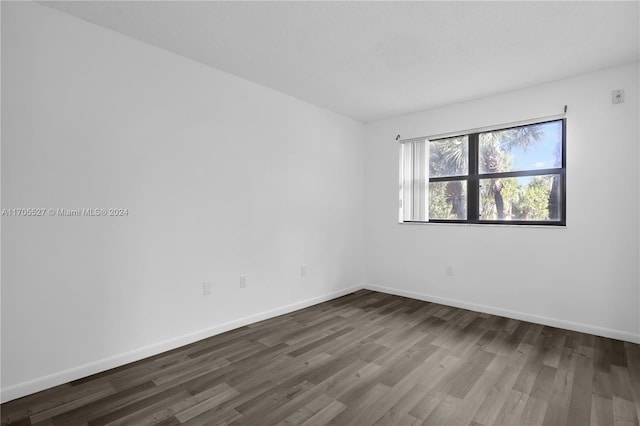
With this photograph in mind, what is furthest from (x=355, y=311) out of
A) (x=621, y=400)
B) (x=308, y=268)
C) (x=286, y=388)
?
(x=621, y=400)

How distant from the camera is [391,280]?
483 centimetres

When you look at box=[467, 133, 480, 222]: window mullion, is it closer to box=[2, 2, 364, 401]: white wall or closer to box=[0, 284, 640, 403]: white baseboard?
box=[0, 284, 640, 403]: white baseboard

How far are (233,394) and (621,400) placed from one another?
2.57 meters

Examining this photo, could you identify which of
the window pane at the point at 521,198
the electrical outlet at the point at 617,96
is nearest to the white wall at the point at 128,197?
the window pane at the point at 521,198

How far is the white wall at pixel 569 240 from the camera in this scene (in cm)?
307

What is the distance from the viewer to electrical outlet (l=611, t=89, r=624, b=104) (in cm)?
308

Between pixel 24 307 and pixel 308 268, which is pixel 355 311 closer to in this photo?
pixel 308 268

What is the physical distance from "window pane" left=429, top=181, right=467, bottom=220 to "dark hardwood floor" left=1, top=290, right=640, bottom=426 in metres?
1.53

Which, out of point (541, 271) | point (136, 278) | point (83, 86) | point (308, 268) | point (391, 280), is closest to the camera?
point (83, 86)

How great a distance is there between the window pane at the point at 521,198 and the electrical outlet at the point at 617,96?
33.0 inches

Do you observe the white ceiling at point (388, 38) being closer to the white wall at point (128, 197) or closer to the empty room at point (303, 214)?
the empty room at point (303, 214)

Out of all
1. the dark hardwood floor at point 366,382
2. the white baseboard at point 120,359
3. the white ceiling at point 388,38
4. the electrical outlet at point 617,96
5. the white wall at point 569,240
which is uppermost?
the white ceiling at point 388,38

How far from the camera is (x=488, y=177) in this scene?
13.2ft

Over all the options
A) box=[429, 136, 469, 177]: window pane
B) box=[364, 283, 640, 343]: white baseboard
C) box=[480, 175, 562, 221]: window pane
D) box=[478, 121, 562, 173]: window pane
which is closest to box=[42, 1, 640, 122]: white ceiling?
box=[478, 121, 562, 173]: window pane
